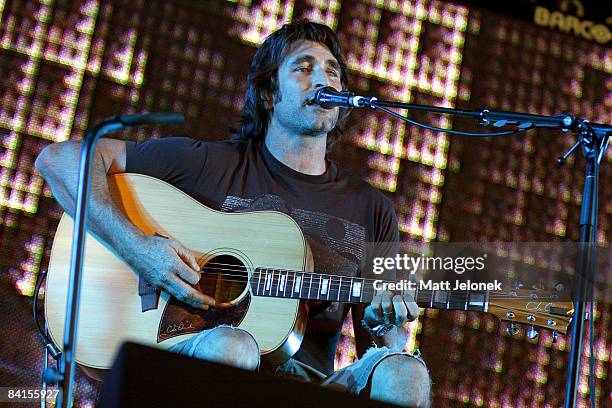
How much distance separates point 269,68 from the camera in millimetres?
3271

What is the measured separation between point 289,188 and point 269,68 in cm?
51

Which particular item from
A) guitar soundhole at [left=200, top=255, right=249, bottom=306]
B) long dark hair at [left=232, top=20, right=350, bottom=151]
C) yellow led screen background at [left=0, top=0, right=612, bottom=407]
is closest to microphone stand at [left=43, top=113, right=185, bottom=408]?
guitar soundhole at [left=200, top=255, right=249, bottom=306]

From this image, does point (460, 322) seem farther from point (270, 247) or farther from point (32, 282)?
point (32, 282)

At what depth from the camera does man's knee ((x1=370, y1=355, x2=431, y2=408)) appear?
90.5 inches

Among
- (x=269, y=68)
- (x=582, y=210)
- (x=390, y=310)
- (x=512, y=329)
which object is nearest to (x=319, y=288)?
(x=390, y=310)

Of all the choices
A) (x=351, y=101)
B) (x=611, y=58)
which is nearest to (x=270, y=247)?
(x=351, y=101)

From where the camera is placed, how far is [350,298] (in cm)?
270

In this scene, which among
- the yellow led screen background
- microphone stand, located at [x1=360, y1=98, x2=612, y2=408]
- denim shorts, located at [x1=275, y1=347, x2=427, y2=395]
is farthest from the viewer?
the yellow led screen background

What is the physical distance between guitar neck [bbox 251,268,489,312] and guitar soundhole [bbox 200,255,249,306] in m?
0.04

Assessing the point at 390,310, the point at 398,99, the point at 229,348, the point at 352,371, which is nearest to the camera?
the point at 229,348

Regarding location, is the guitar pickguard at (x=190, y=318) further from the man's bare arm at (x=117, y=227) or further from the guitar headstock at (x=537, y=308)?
the guitar headstock at (x=537, y=308)

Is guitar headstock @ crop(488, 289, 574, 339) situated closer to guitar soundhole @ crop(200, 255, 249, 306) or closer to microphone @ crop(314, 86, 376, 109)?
microphone @ crop(314, 86, 376, 109)

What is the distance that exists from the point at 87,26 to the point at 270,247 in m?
1.47

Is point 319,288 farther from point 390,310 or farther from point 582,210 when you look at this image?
point 582,210
